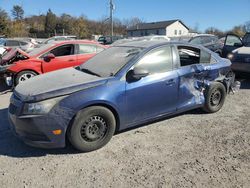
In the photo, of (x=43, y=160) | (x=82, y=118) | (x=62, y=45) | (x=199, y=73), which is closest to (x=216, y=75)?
(x=199, y=73)

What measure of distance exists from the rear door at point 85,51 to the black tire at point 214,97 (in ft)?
13.9

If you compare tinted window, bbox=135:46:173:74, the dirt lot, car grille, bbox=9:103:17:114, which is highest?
tinted window, bbox=135:46:173:74

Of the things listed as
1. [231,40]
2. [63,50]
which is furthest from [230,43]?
[63,50]

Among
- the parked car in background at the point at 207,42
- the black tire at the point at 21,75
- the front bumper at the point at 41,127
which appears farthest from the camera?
the parked car in background at the point at 207,42

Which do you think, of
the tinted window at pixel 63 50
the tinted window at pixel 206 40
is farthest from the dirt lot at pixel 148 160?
the tinted window at pixel 206 40

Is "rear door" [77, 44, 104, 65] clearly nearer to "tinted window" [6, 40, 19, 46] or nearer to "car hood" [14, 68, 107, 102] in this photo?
"car hood" [14, 68, 107, 102]

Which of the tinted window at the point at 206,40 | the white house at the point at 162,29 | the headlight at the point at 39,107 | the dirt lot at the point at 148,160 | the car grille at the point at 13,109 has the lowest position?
the dirt lot at the point at 148,160

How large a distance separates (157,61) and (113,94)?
1108 millimetres

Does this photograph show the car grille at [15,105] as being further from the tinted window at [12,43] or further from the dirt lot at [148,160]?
the tinted window at [12,43]

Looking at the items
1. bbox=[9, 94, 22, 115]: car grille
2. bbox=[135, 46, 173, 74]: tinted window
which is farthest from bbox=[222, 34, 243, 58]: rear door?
bbox=[9, 94, 22, 115]: car grille

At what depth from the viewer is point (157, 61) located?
470 centimetres

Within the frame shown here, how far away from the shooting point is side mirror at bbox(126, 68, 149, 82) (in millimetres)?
4246

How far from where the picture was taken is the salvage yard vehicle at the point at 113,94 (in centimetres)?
375

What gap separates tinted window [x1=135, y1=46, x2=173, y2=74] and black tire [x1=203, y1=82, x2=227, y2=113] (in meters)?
1.18
